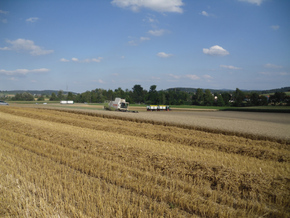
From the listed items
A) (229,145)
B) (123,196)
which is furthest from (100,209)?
(229,145)

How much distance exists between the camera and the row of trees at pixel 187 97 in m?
64.1

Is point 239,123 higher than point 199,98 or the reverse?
the reverse

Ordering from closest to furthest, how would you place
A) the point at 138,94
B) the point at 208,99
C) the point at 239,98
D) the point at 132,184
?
the point at 132,184
the point at 239,98
the point at 208,99
the point at 138,94

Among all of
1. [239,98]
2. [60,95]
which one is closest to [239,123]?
[239,98]

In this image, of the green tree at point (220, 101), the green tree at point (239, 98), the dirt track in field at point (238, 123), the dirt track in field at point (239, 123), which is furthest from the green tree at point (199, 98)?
the dirt track in field at point (239, 123)

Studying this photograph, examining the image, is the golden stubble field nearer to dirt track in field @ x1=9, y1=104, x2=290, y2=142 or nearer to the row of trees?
dirt track in field @ x1=9, y1=104, x2=290, y2=142

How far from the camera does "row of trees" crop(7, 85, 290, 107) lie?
64137mm

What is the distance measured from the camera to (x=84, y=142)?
11.2 metres

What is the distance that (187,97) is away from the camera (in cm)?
9112

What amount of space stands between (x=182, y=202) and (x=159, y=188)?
0.82 metres

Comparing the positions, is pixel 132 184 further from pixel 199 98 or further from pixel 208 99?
pixel 199 98

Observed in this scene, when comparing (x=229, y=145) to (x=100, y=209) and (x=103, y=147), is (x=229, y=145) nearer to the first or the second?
(x=103, y=147)

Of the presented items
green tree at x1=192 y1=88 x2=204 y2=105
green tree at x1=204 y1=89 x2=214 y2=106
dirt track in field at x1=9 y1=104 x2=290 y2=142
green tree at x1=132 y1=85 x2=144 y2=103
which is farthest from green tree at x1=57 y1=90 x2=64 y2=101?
dirt track in field at x1=9 y1=104 x2=290 y2=142

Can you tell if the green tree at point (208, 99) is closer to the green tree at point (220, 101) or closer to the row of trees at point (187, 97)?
the row of trees at point (187, 97)
